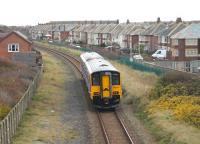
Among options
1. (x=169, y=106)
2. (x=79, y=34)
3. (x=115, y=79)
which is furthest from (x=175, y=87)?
(x=79, y=34)

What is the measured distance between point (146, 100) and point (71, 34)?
113 meters

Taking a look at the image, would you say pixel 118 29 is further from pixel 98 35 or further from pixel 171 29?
pixel 171 29

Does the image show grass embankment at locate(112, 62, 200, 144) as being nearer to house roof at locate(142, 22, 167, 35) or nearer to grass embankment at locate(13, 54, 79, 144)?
grass embankment at locate(13, 54, 79, 144)

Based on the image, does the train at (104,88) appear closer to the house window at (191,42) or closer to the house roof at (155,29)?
the house window at (191,42)

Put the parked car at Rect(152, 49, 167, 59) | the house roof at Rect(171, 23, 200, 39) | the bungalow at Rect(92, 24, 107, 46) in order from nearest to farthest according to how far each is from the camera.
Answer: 1. the house roof at Rect(171, 23, 200, 39)
2. the parked car at Rect(152, 49, 167, 59)
3. the bungalow at Rect(92, 24, 107, 46)

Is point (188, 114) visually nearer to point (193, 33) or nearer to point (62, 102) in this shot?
point (62, 102)

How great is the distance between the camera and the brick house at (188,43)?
226ft

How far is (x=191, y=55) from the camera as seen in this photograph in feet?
232

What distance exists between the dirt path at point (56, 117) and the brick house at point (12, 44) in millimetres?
17996

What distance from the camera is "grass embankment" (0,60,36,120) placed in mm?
25016

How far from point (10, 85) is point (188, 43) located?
43.5 m

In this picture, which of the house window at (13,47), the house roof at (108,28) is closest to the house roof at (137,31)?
the house roof at (108,28)

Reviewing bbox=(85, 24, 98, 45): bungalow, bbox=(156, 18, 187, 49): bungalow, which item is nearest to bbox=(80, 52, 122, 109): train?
bbox=(156, 18, 187, 49): bungalow

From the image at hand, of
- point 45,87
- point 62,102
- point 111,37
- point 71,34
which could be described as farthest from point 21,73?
point 71,34
